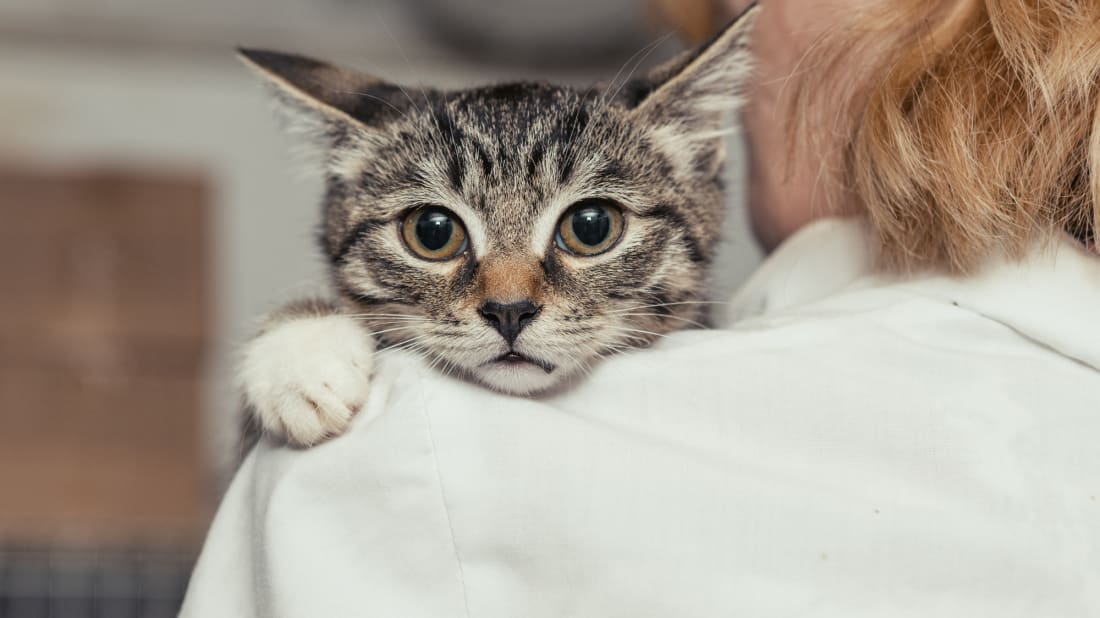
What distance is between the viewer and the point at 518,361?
101 cm

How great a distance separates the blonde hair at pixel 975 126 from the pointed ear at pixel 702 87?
0.68 feet

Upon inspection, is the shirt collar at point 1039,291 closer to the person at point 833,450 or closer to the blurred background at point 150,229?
the person at point 833,450

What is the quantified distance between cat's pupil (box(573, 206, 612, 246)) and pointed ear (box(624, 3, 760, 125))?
0.19 m

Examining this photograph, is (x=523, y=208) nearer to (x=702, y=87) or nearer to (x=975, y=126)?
(x=702, y=87)

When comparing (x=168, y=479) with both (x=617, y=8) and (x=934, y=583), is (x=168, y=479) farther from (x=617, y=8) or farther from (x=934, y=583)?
(x=934, y=583)

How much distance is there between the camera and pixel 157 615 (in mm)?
2078

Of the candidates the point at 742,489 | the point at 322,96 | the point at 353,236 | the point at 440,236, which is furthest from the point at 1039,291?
the point at 322,96

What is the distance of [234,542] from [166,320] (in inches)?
83.1

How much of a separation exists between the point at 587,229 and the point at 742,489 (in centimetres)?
42

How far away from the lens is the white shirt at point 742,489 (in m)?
0.77

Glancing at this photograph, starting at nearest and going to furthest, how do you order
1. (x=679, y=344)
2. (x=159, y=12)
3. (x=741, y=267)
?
(x=679, y=344) → (x=741, y=267) → (x=159, y=12)

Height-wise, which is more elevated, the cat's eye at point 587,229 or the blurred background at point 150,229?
the cat's eye at point 587,229

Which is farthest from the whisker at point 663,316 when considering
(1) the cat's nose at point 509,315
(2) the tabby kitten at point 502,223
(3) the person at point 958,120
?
(3) the person at point 958,120

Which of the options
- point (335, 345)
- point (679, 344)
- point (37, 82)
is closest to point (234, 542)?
point (335, 345)
